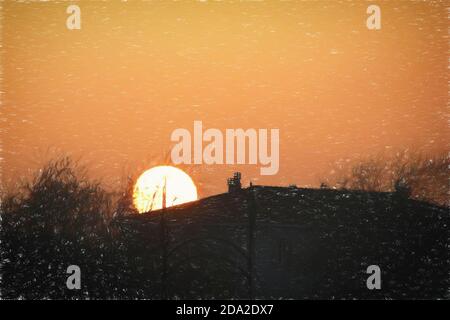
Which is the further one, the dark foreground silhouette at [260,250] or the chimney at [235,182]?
the chimney at [235,182]

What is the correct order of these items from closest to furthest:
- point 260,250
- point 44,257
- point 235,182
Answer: point 44,257 < point 260,250 < point 235,182

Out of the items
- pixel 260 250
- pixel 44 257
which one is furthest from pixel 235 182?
pixel 44 257

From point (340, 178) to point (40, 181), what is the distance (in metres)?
21.8

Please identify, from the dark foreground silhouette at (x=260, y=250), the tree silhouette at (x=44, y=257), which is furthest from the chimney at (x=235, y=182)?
the tree silhouette at (x=44, y=257)

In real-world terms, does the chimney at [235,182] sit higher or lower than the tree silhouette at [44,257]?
higher

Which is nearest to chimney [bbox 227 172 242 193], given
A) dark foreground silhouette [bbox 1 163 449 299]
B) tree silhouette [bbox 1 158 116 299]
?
dark foreground silhouette [bbox 1 163 449 299]

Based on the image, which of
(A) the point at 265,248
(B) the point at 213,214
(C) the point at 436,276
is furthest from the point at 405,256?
(B) the point at 213,214

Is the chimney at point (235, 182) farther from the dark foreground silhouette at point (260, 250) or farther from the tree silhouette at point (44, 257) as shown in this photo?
the tree silhouette at point (44, 257)

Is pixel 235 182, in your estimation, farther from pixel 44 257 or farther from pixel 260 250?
pixel 44 257

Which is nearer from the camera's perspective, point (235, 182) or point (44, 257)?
point (44, 257)

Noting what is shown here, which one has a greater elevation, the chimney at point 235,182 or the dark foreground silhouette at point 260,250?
the chimney at point 235,182

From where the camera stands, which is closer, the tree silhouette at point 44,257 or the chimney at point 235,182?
the tree silhouette at point 44,257

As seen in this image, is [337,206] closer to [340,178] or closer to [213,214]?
[213,214]

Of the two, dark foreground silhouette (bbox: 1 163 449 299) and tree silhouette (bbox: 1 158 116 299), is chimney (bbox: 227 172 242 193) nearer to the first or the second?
dark foreground silhouette (bbox: 1 163 449 299)
